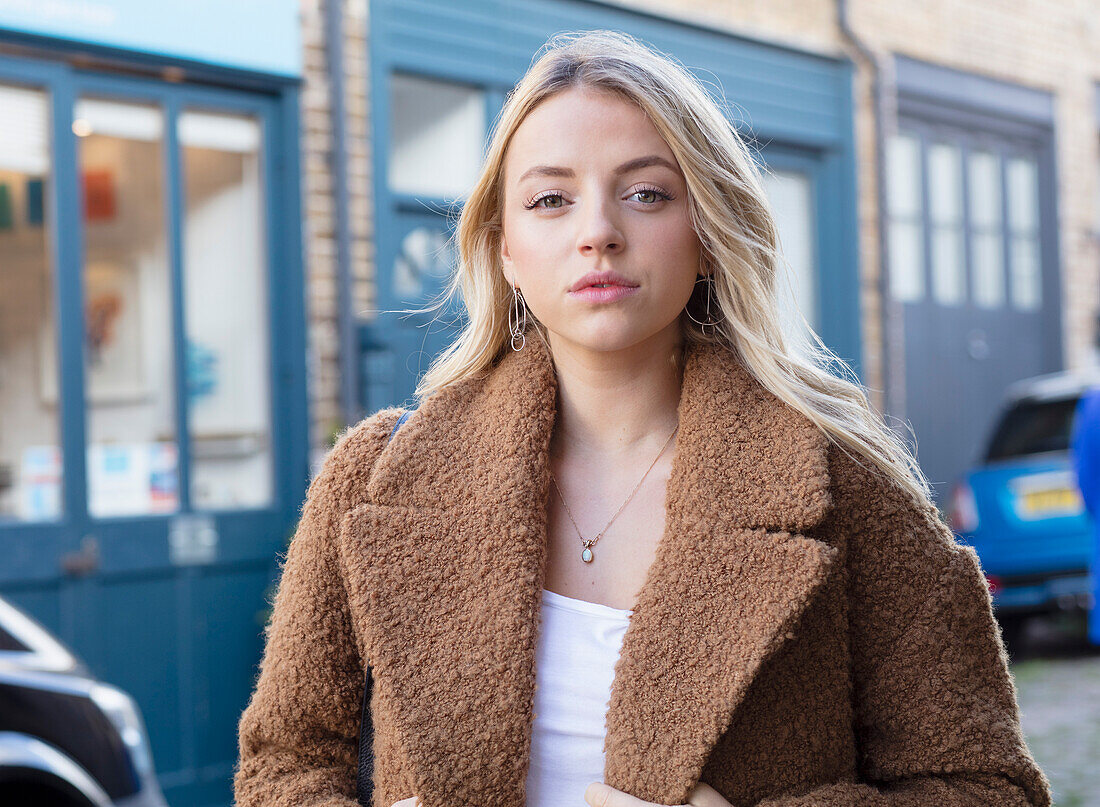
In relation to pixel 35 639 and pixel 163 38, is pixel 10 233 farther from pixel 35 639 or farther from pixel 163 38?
pixel 35 639

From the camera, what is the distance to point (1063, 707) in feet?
23.0

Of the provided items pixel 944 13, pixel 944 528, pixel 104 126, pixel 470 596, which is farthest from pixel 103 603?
pixel 944 13

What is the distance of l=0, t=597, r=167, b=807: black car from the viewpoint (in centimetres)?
333

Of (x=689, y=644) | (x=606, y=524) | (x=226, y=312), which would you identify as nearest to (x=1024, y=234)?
(x=226, y=312)

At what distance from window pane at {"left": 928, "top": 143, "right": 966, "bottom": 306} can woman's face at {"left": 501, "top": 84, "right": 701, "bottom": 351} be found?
912cm

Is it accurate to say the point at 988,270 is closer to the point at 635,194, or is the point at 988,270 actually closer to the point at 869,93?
the point at 869,93

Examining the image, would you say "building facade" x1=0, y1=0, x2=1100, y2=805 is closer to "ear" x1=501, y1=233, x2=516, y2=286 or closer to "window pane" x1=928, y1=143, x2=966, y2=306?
"ear" x1=501, y1=233, x2=516, y2=286

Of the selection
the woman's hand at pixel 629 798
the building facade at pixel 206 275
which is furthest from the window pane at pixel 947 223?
the woman's hand at pixel 629 798

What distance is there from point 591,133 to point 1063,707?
621 cm

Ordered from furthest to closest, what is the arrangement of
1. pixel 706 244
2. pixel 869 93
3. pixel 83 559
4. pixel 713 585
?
1. pixel 869 93
2. pixel 83 559
3. pixel 706 244
4. pixel 713 585

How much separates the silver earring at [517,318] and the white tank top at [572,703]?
0.51m

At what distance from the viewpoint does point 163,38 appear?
220 inches

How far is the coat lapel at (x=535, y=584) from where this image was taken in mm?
1776

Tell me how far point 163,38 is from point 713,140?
4306 mm
